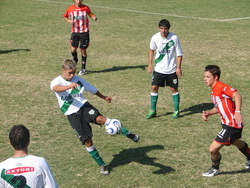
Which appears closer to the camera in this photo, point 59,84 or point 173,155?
point 59,84

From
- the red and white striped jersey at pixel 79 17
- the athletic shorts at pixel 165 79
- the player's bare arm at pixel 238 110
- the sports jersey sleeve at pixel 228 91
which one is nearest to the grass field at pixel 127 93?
the athletic shorts at pixel 165 79

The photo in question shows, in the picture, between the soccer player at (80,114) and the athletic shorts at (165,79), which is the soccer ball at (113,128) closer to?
the soccer player at (80,114)

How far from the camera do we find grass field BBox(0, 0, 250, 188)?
9.05 metres

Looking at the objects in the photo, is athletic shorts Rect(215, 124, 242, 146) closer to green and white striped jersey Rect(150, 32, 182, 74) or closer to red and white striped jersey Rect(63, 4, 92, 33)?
green and white striped jersey Rect(150, 32, 182, 74)

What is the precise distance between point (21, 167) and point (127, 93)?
864 centimetres

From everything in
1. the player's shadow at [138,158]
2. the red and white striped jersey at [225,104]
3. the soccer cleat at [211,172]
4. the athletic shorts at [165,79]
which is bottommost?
the player's shadow at [138,158]

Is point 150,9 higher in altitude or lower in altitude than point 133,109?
higher

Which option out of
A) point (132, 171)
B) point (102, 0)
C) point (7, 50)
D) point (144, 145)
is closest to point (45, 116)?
point (144, 145)

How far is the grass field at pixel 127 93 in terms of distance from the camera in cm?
905

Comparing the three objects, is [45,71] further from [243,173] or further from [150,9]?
[150,9]

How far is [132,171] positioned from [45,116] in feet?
12.8

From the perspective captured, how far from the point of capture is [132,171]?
353 inches

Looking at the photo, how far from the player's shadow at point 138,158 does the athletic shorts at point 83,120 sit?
0.92 m

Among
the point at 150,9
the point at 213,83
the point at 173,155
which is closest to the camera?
the point at 213,83
